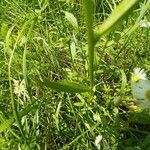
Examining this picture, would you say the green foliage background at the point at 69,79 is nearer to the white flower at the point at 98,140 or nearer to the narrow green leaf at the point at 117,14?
the white flower at the point at 98,140

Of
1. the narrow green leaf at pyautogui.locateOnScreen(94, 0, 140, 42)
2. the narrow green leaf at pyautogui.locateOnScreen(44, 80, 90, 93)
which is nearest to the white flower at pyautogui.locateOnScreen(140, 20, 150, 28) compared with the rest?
the narrow green leaf at pyautogui.locateOnScreen(44, 80, 90, 93)

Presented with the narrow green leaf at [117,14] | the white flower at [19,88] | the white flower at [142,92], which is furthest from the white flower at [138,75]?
the narrow green leaf at [117,14]

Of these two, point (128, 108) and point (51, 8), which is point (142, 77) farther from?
point (51, 8)

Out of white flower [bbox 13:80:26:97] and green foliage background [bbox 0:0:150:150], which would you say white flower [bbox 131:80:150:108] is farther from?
white flower [bbox 13:80:26:97]

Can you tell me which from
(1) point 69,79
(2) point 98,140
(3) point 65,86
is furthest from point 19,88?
(3) point 65,86

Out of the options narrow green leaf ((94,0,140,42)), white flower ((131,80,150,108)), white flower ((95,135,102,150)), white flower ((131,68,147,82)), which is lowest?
white flower ((95,135,102,150))

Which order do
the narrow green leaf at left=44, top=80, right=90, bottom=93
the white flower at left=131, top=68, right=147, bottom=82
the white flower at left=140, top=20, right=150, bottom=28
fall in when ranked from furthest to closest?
the white flower at left=140, top=20, right=150, bottom=28, the white flower at left=131, top=68, right=147, bottom=82, the narrow green leaf at left=44, top=80, right=90, bottom=93

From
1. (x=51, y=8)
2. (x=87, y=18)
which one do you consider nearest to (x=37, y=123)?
(x=51, y=8)
